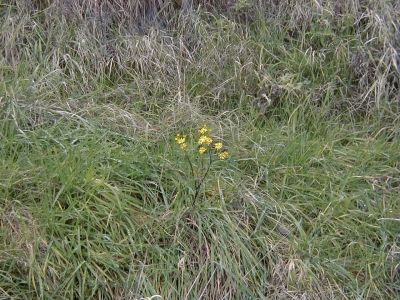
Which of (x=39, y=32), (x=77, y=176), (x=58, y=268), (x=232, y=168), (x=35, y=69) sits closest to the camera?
(x=58, y=268)

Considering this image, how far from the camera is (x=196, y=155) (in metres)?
3.65

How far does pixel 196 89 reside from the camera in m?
4.32

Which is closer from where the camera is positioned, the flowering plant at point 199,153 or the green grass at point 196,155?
the green grass at point 196,155

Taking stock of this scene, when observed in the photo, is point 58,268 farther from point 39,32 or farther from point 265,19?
point 265,19

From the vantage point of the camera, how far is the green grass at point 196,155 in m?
3.08

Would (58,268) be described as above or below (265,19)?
below

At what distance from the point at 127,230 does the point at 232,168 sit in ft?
2.60

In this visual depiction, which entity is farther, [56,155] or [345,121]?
[345,121]

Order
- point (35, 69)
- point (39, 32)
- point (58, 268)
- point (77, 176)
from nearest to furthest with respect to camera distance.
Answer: point (58, 268), point (77, 176), point (35, 69), point (39, 32)

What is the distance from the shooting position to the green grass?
3.08m

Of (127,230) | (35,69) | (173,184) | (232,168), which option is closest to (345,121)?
(232,168)

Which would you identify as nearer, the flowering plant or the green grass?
the green grass

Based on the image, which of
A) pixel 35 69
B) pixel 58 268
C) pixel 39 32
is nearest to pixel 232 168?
pixel 58 268

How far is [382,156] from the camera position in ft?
12.6
